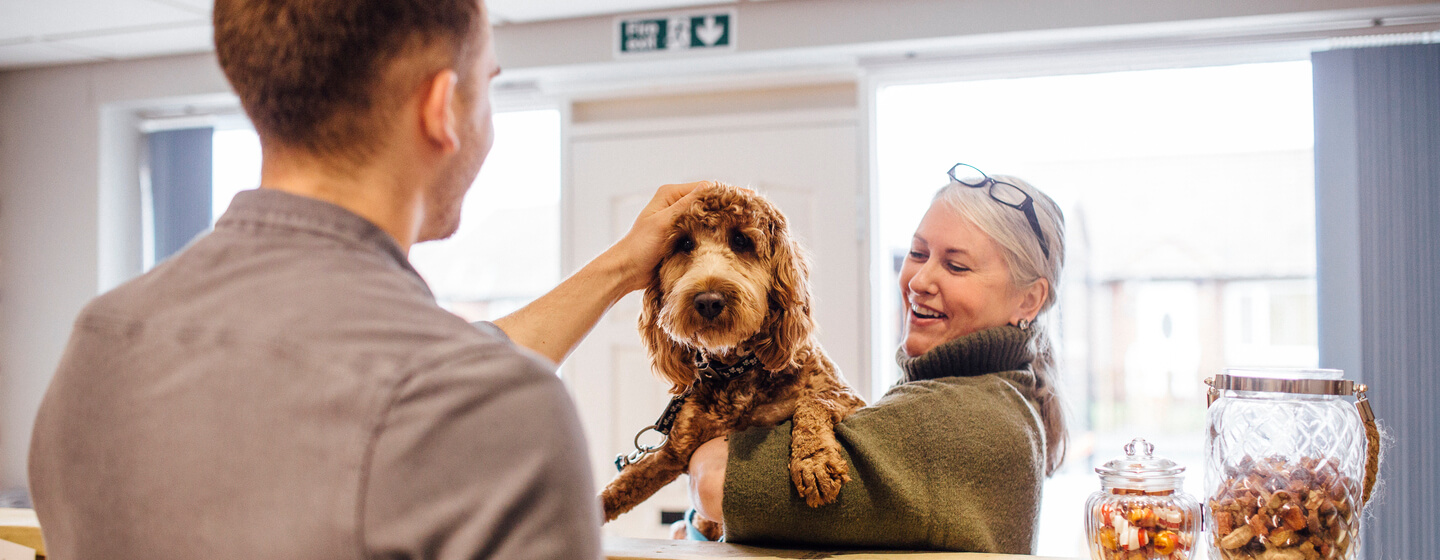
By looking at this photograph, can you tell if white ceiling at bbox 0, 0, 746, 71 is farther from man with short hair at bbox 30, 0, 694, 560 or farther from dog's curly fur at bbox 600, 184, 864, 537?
man with short hair at bbox 30, 0, 694, 560

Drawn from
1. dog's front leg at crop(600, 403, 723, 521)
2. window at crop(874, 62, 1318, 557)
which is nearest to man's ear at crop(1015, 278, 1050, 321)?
dog's front leg at crop(600, 403, 723, 521)

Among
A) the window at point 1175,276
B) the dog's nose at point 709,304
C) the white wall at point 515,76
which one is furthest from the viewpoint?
the window at point 1175,276

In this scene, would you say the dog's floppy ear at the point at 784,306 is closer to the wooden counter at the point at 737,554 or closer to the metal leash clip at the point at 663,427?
the metal leash clip at the point at 663,427

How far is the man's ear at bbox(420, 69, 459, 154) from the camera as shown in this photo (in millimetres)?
613

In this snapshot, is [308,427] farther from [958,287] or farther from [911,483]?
[958,287]

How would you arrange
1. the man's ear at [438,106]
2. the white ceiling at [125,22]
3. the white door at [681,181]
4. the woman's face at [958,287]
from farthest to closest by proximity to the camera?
the white door at [681,181]
the white ceiling at [125,22]
the woman's face at [958,287]
the man's ear at [438,106]

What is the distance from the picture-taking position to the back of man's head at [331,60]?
1.90ft

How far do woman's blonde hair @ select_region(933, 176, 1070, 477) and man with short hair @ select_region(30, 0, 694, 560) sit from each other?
106 centimetres

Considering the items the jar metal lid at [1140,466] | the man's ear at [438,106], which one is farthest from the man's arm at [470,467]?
the jar metal lid at [1140,466]

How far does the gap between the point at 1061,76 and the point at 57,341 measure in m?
5.11

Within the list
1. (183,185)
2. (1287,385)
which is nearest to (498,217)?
(183,185)

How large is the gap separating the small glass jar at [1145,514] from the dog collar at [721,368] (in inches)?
19.2

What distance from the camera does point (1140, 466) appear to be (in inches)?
42.9

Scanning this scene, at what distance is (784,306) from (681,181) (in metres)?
2.82
